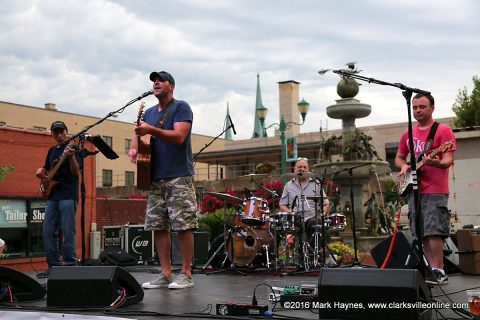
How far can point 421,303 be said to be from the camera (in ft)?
12.2

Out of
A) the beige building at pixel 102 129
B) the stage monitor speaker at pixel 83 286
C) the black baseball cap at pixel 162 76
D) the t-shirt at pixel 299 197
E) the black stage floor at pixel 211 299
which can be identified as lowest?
the black stage floor at pixel 211 299

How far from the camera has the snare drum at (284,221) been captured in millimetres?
8570

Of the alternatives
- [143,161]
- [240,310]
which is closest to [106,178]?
[143,161]

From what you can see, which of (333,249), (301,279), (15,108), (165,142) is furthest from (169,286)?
(15,108)

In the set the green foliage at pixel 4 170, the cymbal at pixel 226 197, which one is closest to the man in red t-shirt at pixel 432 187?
the cymbal at pixel 226 197

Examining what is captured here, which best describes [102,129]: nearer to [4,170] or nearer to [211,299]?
[4,170]

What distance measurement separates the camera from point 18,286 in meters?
5.24

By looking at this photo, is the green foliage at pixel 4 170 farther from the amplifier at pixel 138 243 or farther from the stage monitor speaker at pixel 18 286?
the stage monitor speaker at pixel 18 286

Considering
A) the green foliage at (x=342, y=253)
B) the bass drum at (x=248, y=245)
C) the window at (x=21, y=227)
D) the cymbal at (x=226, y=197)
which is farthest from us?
the window at (x=21, y=227)

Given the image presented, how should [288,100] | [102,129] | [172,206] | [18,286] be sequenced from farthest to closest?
1. [102,129]
2. [288,100]
3. [172,206]
4. [18,286]

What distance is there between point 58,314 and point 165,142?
215 centimetres

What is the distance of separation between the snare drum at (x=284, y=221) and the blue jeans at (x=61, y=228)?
9.09ft

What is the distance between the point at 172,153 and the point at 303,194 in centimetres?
335

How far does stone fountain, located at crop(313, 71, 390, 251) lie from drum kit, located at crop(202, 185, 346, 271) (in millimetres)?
3953
